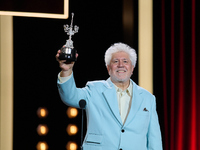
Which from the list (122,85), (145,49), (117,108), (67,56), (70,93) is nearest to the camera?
(67,56)

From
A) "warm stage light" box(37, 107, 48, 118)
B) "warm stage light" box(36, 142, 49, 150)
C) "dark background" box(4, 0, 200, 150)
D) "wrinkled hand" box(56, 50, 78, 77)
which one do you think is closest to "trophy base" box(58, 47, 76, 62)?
"wrinkled hand" box(56, 50, 78, 77)

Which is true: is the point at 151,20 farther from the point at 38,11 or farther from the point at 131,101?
the point at 131,101

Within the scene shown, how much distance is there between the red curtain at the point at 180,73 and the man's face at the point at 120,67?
91cm

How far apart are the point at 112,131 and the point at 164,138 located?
1.12 m

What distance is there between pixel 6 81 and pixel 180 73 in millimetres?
1511

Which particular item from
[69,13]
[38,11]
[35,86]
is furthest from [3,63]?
[69,13]

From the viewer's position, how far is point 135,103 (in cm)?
190

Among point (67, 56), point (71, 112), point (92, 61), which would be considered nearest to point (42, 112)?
point (71, 112)

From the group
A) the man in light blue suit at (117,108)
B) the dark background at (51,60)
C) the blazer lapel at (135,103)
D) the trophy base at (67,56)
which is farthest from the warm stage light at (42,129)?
the trophy base at (67,56)

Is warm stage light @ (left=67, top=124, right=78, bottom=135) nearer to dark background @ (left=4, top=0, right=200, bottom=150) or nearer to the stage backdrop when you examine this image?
dark background @ (left=4, top=0, right=200, bottom=150)

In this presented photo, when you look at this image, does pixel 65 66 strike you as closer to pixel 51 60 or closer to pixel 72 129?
pixel 51 60

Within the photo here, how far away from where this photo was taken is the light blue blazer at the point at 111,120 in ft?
5.92

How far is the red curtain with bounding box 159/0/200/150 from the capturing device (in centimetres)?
270

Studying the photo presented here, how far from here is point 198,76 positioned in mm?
2697
